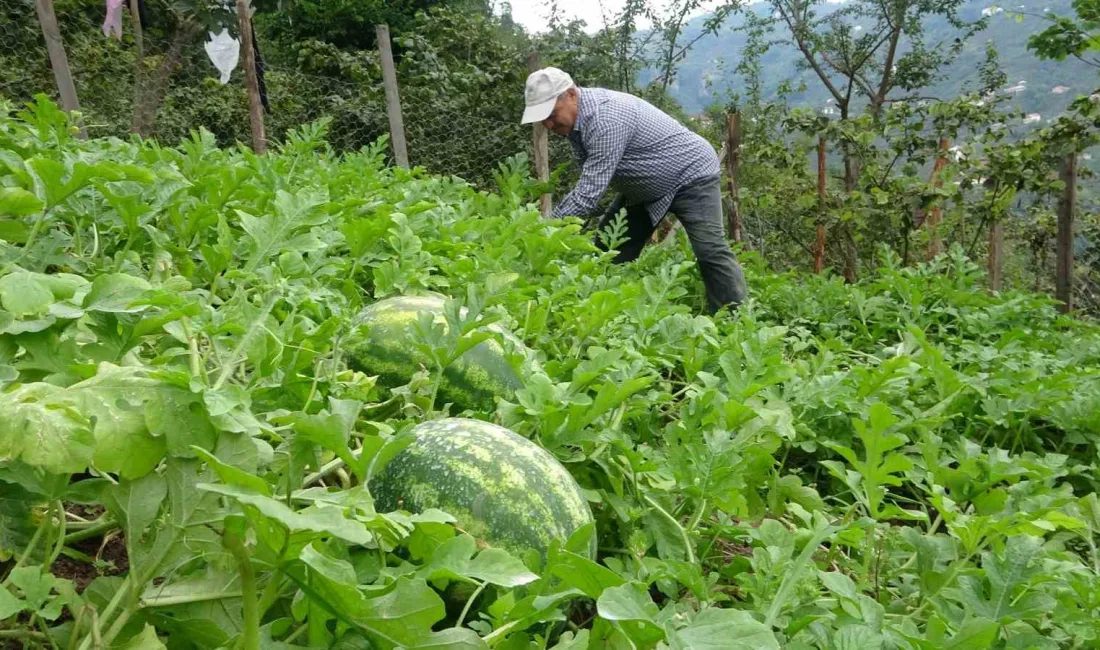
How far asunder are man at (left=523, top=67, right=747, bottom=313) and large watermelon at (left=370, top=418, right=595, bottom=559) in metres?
3.75

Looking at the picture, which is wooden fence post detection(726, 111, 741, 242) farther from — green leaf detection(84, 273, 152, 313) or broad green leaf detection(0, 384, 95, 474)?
broad green leaf detection(0, 384, 95, 474)

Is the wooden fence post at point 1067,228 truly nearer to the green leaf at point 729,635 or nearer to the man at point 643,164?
the man at point 643,164

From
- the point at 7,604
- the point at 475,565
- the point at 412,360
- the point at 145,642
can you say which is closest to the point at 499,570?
the point at 475,565

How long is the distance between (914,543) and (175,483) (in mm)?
1351

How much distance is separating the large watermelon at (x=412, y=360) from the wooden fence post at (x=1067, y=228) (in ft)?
21.3

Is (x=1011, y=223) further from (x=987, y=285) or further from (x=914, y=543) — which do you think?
(x=914, y=543)

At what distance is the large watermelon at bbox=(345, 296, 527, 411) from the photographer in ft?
5.71

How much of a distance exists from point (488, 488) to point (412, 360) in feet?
1.85

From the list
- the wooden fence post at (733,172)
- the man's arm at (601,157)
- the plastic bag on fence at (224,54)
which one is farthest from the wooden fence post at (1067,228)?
the plastic bag on fence at (224,54)

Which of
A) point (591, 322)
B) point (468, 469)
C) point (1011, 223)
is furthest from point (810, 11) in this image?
point (468, 469)

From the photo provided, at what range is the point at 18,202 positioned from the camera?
Result: 4.35ft

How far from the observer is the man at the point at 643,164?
5133mm

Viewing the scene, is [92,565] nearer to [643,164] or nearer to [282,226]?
[282,226]

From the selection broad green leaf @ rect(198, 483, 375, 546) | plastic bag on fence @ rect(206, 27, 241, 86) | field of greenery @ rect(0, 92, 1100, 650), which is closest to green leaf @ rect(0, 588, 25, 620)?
field of greenery @ rect(0, 92, 1100, 650)
